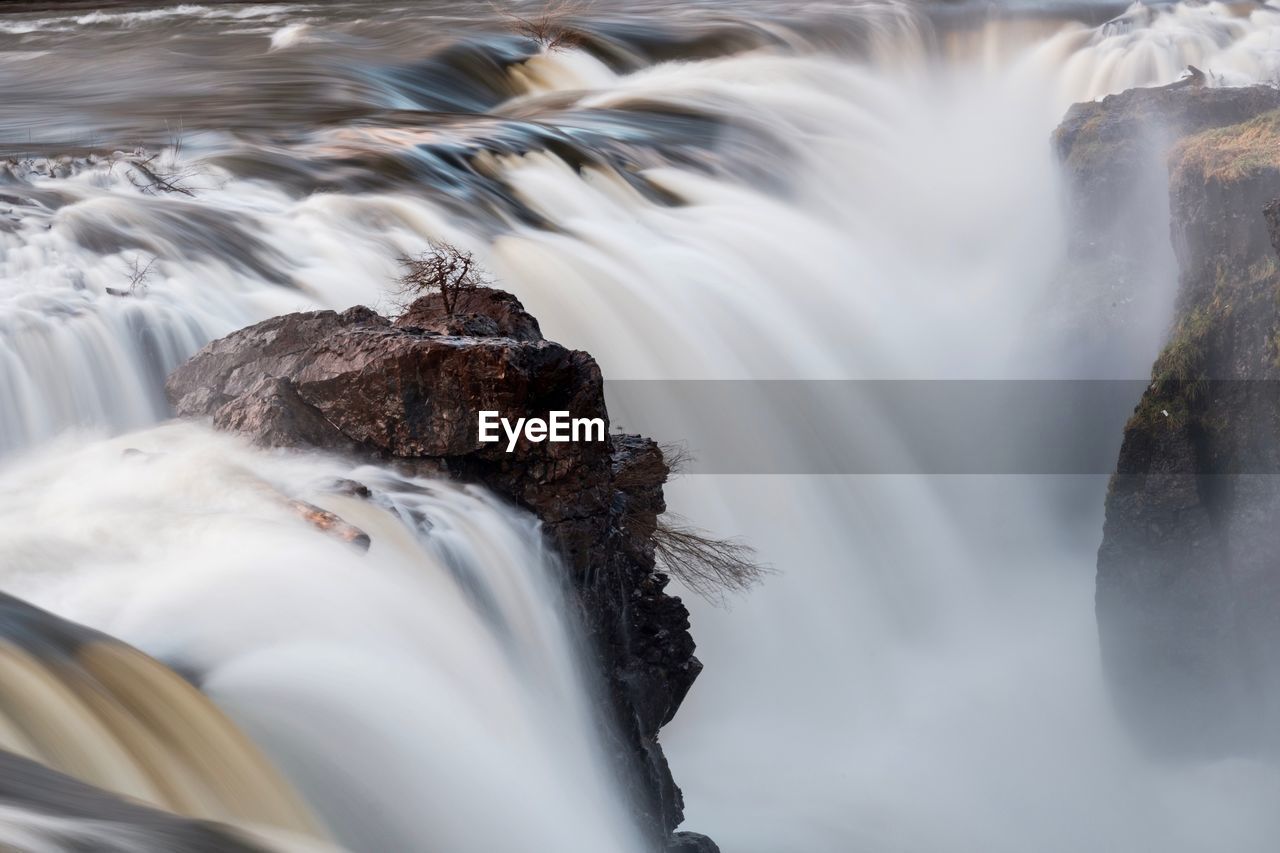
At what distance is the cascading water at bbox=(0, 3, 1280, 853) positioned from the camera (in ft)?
22.9

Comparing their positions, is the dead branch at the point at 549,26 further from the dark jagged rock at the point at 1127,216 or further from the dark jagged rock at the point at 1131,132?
the dark jagged rock at the point at 1127,216

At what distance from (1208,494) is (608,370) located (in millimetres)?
4965

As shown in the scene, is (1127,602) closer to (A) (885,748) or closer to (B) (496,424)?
(A) (885,748)

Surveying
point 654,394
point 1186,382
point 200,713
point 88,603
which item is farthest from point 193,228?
point 1186,382

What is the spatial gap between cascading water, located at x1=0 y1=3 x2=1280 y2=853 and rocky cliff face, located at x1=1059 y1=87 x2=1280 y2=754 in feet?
2.02

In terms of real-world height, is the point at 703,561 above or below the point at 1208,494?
below

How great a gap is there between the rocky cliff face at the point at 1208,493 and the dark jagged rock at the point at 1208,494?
0.01 meters

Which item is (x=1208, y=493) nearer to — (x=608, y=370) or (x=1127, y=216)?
(x=1127, y=216)

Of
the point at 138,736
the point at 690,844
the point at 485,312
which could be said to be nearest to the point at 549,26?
the point at 485,312

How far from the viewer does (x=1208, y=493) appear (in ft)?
39.7

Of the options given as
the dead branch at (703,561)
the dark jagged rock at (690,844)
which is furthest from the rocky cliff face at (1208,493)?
the dark jagged rock at (690,844)

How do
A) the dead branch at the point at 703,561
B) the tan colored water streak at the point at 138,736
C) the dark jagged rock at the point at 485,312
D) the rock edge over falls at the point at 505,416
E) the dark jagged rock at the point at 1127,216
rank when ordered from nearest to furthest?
the tan colored water streak at the point at 138,736 → the rock edge over falls at the point at 505,416 → the dark jagged rock at the point at 485,312 → the dead branch at the point at 703,561 → the dark jagged rock at the point at 1127,216

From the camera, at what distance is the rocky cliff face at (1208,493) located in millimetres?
11648

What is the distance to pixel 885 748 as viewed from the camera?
12.1 metres
